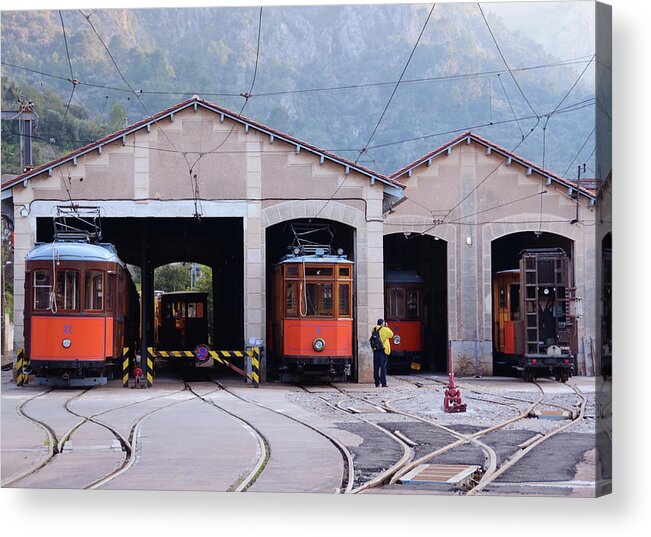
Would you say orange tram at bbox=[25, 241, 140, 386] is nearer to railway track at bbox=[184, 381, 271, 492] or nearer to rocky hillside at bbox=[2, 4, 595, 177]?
rocky hillside at bbox=[2, 4, 595, 177]

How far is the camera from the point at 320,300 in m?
19.6

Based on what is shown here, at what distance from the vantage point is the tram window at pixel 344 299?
771 inches

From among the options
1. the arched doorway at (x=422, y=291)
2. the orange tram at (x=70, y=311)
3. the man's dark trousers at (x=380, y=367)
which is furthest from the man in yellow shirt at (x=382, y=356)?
the orange tram at (x=70, y=311)

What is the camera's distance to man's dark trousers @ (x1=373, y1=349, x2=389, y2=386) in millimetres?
18641

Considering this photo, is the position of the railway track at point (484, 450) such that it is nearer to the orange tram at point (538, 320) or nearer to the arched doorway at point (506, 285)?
the orange tram at point (538, 320)

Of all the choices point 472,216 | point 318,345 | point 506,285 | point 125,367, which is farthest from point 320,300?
point 506,285

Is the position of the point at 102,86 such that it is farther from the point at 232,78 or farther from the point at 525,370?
the point at 525,370

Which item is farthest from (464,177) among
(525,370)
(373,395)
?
(373,395)

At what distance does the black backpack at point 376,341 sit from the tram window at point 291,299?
1673 mm

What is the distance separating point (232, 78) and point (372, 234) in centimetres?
696

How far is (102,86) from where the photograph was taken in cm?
1276

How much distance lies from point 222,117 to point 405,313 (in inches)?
311

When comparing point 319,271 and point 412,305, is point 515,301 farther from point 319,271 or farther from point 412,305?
point 319,271

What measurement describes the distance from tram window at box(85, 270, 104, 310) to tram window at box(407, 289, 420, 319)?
27.0 feet
